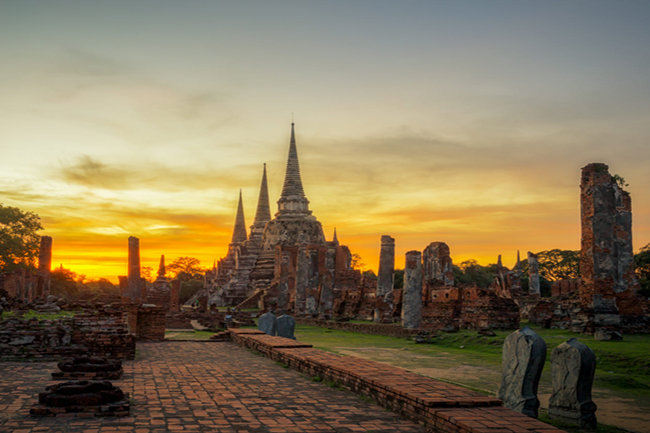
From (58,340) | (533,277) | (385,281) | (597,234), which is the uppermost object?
(597,234)

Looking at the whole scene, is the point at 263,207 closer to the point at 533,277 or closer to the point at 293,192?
the point at 293,192

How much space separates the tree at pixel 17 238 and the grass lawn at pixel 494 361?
22.5 meters

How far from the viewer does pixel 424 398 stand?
15.1ft

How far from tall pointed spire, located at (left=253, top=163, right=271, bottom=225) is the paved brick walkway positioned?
5658 cm

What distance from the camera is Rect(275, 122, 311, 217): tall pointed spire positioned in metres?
56.7

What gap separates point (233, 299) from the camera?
43.8 m

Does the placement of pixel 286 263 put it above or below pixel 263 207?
below

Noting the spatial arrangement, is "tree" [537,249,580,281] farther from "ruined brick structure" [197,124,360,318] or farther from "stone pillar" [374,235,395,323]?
"stone pillar" [374,235,395,323]

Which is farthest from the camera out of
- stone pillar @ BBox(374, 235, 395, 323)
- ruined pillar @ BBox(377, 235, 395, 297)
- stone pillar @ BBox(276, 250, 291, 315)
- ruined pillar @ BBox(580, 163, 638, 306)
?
stone pillar @ BBox(276, 250, 291, 315)

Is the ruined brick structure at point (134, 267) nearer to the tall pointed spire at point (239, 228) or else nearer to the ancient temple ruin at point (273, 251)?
the ancient temple ruin at point (273, 251)

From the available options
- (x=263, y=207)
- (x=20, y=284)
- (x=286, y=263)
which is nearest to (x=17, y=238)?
(x=20, y=284)

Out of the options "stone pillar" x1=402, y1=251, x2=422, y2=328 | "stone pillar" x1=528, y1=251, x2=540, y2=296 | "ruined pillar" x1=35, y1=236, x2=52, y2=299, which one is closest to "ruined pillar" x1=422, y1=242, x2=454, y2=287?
"stone pillar" x1=528, y1=251, x2=540, y2=296

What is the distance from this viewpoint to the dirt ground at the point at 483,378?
19.3ft

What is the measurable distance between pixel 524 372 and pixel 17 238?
32.1 metres
